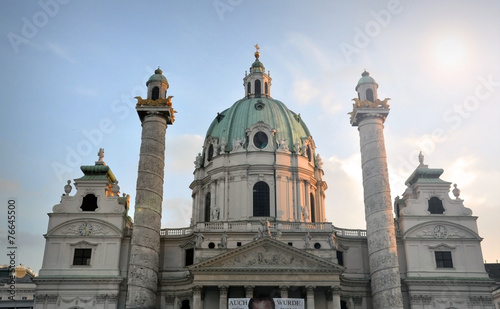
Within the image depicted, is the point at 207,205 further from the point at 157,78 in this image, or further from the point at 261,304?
the point at 261,304

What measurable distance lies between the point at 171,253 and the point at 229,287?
289 inches

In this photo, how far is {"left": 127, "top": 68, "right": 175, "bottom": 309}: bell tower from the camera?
3919 cm

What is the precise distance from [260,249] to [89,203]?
1583 cm

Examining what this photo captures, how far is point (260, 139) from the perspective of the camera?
5422 centimetres

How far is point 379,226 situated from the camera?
1607 inches

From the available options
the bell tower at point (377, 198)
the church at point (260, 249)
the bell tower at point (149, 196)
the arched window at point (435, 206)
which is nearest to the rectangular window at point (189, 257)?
the church at point (260, 249)

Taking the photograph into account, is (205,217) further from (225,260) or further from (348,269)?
(348,269)

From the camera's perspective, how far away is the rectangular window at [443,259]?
43750 mm

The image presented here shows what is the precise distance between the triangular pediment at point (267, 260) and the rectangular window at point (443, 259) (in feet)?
30.9

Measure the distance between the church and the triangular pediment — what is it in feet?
0.26

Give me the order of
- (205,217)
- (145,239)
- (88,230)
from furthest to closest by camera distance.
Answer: (205,217)
(88,230)
(145,239)

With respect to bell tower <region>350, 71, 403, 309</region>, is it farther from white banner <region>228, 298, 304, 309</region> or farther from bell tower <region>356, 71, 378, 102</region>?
white banner <region>228, 298, 304, 309</region>

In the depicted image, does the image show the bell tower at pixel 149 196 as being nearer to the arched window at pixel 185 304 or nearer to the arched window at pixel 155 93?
the arched window at pixel 155 93

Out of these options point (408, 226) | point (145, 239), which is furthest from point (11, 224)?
point (408, 226)
